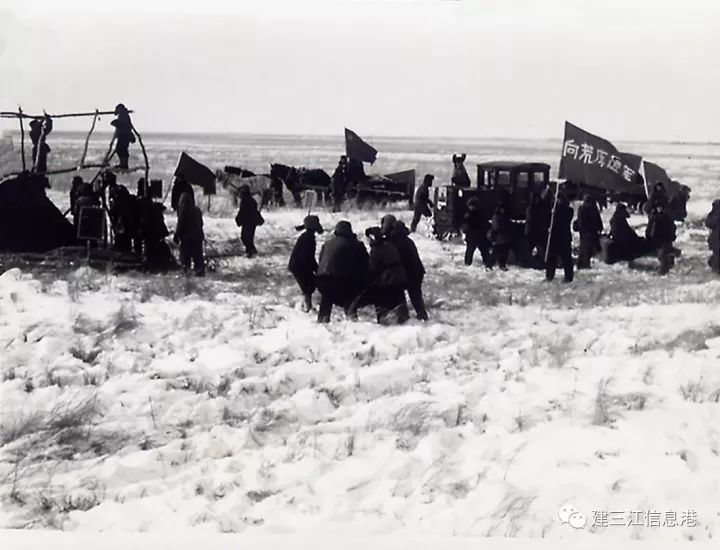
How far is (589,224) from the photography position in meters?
4.43

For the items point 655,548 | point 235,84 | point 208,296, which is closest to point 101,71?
point 235,84

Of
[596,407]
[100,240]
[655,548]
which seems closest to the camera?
[655,548]

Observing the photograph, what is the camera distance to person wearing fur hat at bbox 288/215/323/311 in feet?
12.8

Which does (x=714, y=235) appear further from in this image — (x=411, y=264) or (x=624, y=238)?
(x=411, y=264)

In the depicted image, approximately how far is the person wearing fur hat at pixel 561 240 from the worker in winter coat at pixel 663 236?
1.60 feet

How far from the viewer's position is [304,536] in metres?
3.35

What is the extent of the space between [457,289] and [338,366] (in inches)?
33.0

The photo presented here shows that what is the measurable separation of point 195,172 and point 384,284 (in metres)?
1.26

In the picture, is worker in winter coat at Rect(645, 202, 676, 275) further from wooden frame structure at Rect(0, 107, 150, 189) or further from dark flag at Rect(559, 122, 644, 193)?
wooden frame structure at Rect(0, 107, 150, 189)

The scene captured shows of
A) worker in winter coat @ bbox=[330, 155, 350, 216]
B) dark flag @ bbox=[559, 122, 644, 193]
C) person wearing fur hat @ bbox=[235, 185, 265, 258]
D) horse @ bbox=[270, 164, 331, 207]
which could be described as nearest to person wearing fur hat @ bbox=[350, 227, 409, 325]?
worker in winter coat @ bbox=[330, 155, 350, 216]

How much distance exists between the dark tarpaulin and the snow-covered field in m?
0.19

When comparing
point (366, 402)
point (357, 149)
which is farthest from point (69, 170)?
point (366, 402)

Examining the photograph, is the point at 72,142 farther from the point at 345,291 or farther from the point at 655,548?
the point at 655,548

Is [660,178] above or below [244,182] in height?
above
